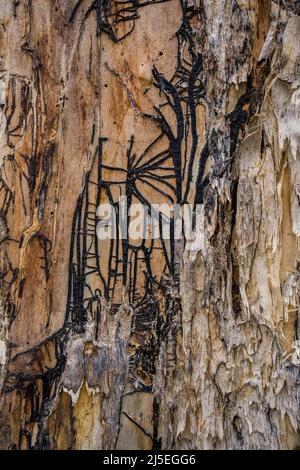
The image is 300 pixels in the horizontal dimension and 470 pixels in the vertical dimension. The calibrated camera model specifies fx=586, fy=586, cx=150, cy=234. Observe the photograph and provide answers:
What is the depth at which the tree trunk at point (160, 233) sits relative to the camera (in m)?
1.71

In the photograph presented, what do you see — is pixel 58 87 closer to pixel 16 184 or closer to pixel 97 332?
pixel 16 184

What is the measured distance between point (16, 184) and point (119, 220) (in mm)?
353

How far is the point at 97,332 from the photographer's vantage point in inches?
72.1

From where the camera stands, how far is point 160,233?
1.89 m

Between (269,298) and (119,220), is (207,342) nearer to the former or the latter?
(269,298)

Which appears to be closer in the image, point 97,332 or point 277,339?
point 277,339

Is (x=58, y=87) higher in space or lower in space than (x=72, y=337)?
higher

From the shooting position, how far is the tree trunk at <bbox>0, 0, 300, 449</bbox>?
1705mm

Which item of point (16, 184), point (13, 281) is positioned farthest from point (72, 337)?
point (16, 184)
